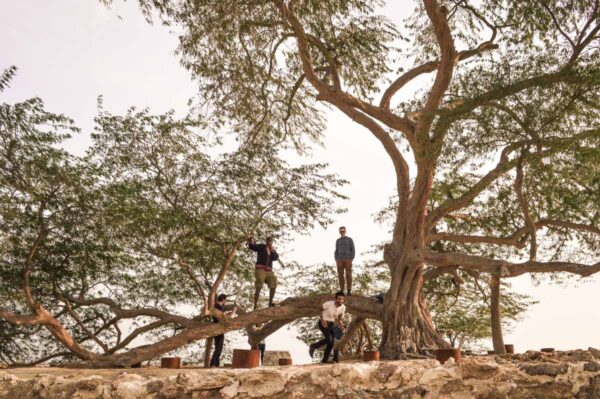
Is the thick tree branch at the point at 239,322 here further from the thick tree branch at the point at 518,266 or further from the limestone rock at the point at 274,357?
the thick tree branch at the point at 518,266

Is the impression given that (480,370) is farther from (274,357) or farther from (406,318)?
(274,357)

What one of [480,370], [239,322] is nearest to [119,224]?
[239,322]

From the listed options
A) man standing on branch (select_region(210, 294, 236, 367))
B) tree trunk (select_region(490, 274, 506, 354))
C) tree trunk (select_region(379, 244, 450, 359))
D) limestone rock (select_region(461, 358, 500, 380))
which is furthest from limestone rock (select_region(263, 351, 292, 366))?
limestone rock (select_region(461, 358, 500, 380))

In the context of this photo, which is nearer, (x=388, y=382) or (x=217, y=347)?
(x=388, y=382)

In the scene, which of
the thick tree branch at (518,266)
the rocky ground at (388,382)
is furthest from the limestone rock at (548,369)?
the thick tree branch at (518,266)

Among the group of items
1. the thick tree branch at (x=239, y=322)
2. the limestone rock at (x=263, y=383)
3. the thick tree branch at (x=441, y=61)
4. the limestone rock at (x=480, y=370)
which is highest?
the thick tree branch at (x=441, y=61)

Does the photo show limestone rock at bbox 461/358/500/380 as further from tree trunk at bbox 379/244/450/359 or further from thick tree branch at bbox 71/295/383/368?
thick tree branch at bbox 71/295/383/368

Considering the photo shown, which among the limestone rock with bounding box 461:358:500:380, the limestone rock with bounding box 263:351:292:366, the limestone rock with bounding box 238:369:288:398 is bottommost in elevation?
the limestone rock with bounding box 238:369:288:398

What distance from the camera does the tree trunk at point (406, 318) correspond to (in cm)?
1066

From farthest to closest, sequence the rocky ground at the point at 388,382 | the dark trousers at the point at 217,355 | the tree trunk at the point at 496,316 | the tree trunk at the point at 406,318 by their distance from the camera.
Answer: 1. the tree trunk at the point at 496,316
2. the tree trunk at the point at 406,318
3. the dark trousers at the point at 217,355
4. the rocky ground at the point at 388,382

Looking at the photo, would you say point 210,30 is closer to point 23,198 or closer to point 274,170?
point 274,170

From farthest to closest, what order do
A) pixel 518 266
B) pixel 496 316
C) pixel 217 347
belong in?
pixel 496 316 < pixel 217 347 < pixel 518 266

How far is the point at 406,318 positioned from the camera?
36.1 feet

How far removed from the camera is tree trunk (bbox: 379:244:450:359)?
10.7m
